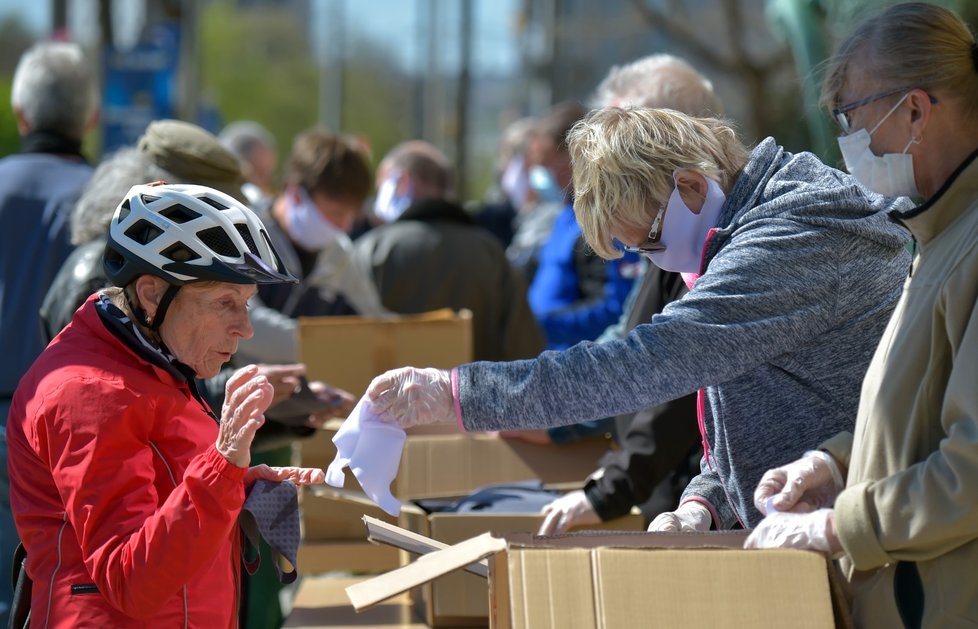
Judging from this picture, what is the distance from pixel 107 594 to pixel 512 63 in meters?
41.1

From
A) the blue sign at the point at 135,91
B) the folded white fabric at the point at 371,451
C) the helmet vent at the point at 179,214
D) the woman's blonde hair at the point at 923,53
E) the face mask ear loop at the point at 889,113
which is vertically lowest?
the folded white fabric at the point at 371,451

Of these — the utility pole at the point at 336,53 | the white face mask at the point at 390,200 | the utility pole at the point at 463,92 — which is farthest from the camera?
the utility pole at the point at 336,53

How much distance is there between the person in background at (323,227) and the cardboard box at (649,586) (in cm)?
368

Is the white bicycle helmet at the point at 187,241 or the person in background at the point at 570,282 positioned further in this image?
the person in background at the point at 570,282

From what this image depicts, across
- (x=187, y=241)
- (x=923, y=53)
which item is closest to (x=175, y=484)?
(x=187, y=241)

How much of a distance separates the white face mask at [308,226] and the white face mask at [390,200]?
5.92ft

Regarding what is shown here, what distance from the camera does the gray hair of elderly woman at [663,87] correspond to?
3787 millimetres

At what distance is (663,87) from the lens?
3.83m

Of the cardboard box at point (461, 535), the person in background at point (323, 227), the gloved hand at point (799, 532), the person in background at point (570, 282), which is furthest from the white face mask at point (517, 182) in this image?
the gloved hand at point (799, 532)

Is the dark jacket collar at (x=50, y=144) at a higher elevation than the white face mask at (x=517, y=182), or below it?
higher

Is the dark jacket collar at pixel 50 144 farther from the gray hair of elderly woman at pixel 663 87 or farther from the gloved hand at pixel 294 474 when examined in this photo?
the gloved hand at pixel 294 474

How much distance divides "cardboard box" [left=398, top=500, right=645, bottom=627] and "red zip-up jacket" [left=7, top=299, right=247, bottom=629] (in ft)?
3.28

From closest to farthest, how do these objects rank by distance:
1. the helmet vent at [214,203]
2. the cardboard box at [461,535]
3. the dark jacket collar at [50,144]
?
the helmet vent at [214,203] < the cardboard box at [461,535] < the dark jacket collar at [50,144]

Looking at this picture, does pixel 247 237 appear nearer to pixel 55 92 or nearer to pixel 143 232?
pixel 143 232
